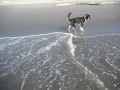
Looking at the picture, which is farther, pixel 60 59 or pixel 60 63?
pixel 60 59

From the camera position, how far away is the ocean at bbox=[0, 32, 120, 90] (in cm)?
755

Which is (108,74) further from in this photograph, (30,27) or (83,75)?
(30,27)

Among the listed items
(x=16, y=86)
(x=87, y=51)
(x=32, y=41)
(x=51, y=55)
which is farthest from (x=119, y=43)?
(x=16, y=86)

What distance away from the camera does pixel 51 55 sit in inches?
411

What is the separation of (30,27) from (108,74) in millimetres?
10321

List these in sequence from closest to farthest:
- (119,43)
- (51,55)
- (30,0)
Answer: (51,55) → (119,43) → (30,0)

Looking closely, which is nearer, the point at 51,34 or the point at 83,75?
the point at 83,75

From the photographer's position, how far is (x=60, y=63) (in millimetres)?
9383

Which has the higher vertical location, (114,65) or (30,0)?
(114,65)

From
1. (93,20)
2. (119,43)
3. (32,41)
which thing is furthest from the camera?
(93,20)

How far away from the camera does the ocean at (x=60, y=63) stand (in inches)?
297

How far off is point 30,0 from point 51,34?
2709 cm

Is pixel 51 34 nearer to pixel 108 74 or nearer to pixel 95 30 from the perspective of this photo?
pixel 95 30

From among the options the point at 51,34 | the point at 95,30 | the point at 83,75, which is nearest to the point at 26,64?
the point at 83,75
